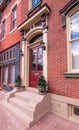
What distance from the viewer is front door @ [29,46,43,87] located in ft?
23.1

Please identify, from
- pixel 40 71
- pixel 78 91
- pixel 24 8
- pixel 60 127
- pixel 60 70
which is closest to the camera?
pixel 60 127

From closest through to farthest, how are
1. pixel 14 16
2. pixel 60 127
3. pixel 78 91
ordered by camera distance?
pixel 60 127 < pixel 78 91 < pixel 14 16

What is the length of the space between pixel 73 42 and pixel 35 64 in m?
2.92

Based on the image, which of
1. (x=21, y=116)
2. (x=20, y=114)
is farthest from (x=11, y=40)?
(x=21, y=116)

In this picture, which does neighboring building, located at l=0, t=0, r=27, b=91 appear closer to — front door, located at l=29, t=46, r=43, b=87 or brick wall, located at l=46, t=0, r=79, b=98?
front door, located at l=29, t=46, r=43, b=87

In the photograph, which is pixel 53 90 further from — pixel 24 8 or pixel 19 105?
pixel 24 8

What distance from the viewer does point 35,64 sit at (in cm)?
737

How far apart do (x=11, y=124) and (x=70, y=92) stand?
7.82 feet

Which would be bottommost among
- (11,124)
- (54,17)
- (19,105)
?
(11,124)

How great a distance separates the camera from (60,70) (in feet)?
17.4

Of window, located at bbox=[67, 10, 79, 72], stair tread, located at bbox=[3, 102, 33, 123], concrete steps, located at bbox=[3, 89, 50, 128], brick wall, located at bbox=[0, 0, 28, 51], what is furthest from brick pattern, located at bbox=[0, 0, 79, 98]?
brick wall, located at bbox=[0, 0, 28, 51]

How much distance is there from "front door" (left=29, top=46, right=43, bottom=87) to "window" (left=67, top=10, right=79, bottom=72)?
2.17 meters

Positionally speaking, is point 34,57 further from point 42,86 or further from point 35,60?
point 42,86

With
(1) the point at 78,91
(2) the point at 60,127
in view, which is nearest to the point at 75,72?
(1) the point at 78,91
